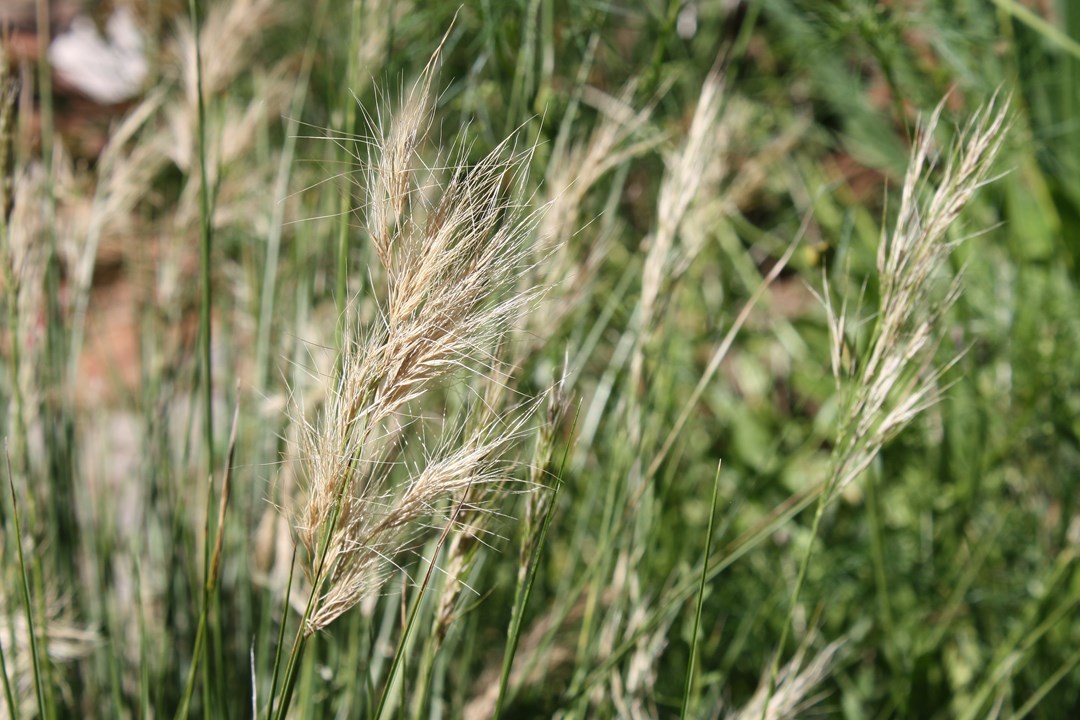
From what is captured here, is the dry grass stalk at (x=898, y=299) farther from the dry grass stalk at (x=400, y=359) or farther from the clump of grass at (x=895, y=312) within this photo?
the dry grass stalk at (x=400, y=359)

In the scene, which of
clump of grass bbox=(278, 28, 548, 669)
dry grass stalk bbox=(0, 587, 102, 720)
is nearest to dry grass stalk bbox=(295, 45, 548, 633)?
clump of grass bbox=(278, 28, 548, 669)

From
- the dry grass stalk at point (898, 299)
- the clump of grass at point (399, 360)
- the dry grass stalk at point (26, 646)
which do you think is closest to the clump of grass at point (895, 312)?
the dry grass stalk at point (898, 299)

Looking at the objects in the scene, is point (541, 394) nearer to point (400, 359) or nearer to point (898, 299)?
point (400, 359)

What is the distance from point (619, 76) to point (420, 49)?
0.53 m

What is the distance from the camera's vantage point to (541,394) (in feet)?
2.03

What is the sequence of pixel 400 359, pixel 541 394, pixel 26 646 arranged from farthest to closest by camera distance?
pixel 26 646
pixel 541 394
pixel 400 359

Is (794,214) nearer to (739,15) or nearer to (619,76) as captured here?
(619,76)

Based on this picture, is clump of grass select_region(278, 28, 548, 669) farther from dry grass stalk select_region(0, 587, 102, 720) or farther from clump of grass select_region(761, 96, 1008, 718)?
dry grass stalk select_region(0, 587, 102, 720)

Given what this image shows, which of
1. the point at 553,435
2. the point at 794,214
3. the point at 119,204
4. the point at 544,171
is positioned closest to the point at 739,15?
the point at 794,214

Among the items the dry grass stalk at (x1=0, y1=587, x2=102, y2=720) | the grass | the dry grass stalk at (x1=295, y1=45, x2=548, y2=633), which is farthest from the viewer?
the dry grass stalk at (x1=0, y1=587, x2=102, y2=720)

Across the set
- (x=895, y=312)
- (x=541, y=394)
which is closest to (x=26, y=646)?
(x=541, y=394)

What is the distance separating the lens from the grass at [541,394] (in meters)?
0.64

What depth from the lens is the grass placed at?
0.64m

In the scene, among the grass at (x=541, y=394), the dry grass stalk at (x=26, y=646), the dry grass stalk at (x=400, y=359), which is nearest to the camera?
the dry grass stalk at (x=400, y=359)
